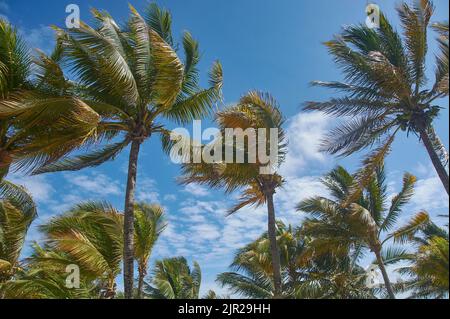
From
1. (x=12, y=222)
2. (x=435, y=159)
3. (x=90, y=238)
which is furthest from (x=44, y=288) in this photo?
(x=435, y=159)

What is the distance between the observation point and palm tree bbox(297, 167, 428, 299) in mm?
15184

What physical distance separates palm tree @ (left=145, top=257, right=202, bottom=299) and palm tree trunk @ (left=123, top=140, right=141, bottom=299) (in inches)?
546

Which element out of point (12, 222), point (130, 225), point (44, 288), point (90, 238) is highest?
point (12, 222)

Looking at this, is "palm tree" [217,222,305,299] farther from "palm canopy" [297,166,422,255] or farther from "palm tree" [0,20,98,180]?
"palm tree" [0,20,98,180]

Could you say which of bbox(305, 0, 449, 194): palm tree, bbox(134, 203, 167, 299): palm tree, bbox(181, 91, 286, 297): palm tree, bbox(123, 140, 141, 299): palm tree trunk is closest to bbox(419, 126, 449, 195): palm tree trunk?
bbox(305, 0, 449, 194): palm tree

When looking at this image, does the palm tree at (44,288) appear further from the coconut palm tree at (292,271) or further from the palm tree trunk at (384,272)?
the palm tree trunk at (384,272)

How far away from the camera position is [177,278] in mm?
24109

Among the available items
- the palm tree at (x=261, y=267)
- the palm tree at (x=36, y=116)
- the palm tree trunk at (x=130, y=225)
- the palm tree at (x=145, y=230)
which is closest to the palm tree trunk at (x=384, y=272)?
the palm tree at (x=261, y=267)

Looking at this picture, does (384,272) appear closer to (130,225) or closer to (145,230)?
(145,230)

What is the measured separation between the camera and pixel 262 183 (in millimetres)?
13164

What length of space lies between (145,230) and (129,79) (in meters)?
6.71

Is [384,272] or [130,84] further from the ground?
[130,84]

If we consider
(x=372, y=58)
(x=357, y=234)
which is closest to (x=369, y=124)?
(x=372, y=58)

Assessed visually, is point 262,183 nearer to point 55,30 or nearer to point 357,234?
point 357,234
